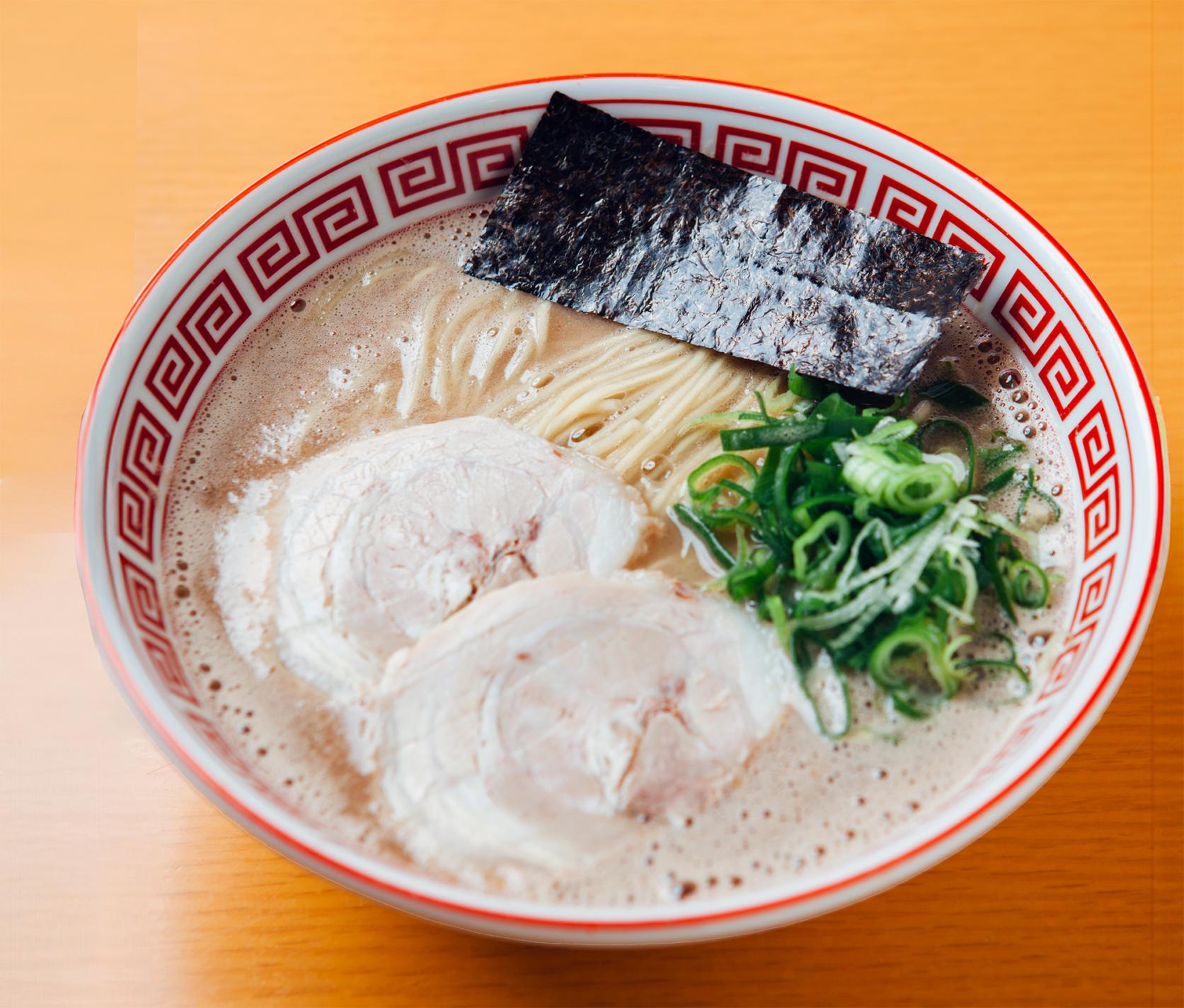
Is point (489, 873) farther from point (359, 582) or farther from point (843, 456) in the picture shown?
point (843, 456)

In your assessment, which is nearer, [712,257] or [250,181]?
[712,257]

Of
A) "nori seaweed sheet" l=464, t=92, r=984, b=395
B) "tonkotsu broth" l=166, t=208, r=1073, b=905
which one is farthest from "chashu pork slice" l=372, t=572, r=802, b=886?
"nori seaweed sheet" l=464, t=92, r=984, b=395

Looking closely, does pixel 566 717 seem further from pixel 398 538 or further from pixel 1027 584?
pixel 1027 584

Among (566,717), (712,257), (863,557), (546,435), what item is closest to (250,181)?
(546,435)

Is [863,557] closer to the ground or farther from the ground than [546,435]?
closer to the ground

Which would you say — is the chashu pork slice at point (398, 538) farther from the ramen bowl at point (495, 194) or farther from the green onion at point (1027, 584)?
the green onion at point (1027, 584)

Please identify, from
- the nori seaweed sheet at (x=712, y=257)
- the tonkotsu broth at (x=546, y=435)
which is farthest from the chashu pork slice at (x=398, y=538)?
the nori seaweed sheet at (x=712, y=257)
